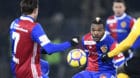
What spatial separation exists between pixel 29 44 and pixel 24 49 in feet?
0.33

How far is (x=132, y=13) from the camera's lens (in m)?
17.9

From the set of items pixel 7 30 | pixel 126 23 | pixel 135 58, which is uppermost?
pixel 135 58

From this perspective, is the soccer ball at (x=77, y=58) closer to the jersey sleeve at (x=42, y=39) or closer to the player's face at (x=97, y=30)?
the player's face at (x=97, y=30)

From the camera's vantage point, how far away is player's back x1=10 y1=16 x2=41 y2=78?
10.6m

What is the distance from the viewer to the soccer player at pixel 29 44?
34.4 ft

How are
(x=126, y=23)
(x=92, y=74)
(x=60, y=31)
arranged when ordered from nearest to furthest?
(x=92, y=74) → (x=126, y=23) → (x=60, y=31)

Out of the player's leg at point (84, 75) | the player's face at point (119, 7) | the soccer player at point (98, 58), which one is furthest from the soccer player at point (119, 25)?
the player's leg at point (84, 75)

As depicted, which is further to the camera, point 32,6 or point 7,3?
point 7,3

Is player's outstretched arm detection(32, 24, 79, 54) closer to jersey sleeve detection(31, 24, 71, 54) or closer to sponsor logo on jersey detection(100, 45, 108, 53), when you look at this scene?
jersey sleeve detection(31, 24, 71, 54)

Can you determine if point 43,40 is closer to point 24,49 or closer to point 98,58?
point 24,49

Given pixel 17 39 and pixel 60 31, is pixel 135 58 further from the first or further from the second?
pixel 60 31

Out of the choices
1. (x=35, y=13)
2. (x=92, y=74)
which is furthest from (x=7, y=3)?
(x=35, y=13)

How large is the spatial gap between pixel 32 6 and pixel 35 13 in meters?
0.14

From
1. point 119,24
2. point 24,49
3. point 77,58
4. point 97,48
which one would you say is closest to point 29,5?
point 24,49
